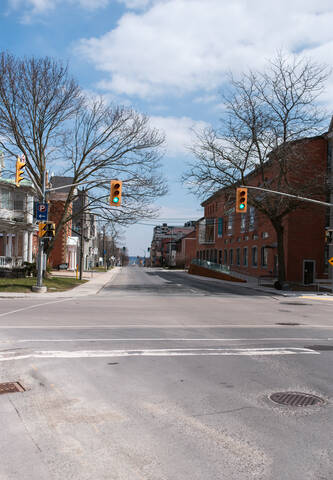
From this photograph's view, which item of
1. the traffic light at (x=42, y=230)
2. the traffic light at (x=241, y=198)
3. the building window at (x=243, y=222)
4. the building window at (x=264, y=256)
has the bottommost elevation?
the building window at (x=264, y=256)

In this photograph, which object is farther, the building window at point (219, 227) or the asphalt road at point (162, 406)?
the building window at point (219, 227)

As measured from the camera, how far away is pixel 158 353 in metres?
8.80

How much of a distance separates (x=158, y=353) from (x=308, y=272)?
31855 millimetres

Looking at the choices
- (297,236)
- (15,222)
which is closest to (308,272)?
(297,236)

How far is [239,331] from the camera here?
→ 1200 centimetres

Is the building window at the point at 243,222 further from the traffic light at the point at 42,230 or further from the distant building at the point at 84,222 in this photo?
the traffic light at the point at 42,230

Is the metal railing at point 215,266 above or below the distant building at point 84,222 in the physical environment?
below

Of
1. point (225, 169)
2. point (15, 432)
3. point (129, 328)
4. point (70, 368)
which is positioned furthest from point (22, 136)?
point (15, 432)

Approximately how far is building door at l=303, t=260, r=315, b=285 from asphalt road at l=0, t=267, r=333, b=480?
90.0ft

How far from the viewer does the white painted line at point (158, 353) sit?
8.32m

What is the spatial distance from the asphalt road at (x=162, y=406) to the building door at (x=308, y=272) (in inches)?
1080

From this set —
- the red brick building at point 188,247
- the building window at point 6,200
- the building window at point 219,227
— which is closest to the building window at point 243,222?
the building window at point 219,227

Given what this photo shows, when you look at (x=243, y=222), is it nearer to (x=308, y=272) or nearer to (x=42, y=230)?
(x=308, y=272)

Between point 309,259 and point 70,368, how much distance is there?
3363cm
